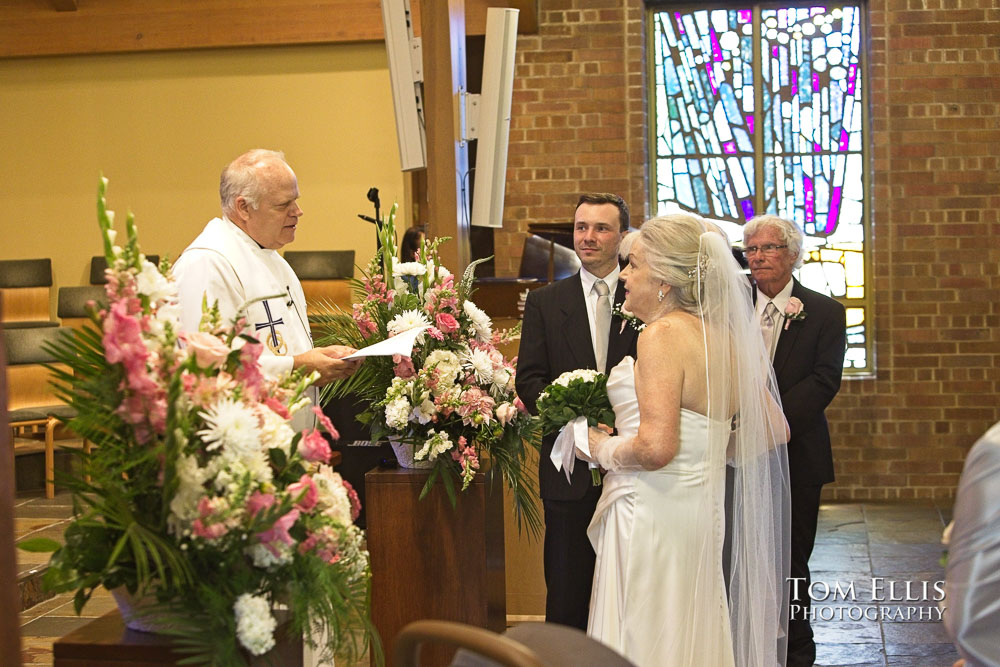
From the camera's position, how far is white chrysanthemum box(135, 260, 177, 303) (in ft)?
5.81

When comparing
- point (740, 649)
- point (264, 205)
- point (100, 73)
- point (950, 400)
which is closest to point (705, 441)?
point (740, 649)

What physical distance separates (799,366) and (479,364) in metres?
1.32

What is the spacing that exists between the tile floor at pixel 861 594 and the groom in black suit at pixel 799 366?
501 millimetres

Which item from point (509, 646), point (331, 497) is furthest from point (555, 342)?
point (509, 646)

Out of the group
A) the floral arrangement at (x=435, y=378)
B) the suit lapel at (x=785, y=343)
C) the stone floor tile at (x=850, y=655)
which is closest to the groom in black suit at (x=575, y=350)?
the floral arrangement at (x=435, y=378)

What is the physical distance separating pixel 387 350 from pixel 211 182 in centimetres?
630

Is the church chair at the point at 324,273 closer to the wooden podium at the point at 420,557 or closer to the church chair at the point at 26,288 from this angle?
the church chair at the point at 26,288

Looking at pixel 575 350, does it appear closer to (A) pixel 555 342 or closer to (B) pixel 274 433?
(A) pixel 555 342

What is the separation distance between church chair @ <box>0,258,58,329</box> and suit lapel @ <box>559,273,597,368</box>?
237 inches

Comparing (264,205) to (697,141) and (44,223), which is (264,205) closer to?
(697,141)

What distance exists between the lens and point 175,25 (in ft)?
28.0

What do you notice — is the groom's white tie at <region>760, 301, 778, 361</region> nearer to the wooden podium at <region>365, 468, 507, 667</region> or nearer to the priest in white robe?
the wooden podium at <region>365, 468, 507, 667</region>

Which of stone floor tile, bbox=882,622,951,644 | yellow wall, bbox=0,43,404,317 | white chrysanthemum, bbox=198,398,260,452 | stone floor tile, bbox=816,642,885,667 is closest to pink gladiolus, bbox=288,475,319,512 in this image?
white chrysanthemum, bbox=198,398,260,452

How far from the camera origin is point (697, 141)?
27.1ft
